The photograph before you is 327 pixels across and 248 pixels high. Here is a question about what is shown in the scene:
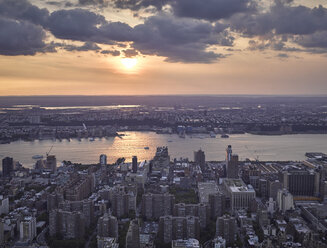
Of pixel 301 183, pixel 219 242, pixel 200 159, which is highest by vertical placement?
pixel 200 159

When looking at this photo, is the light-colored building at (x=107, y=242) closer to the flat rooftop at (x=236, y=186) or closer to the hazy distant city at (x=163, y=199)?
the hazy distant city at (x=163, y=199)

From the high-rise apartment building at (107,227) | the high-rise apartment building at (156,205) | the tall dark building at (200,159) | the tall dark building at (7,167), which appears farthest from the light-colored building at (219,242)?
the tall dark building at (7,167)

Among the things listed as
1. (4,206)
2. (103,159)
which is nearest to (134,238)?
(4,206)

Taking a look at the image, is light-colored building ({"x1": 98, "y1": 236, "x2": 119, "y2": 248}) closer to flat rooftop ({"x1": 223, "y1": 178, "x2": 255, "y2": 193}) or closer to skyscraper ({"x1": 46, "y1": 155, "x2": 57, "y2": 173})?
flat rooftop ({"x1": 223, "y1": 178, "x2": 255, "y2": 193})

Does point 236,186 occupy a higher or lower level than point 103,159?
lower

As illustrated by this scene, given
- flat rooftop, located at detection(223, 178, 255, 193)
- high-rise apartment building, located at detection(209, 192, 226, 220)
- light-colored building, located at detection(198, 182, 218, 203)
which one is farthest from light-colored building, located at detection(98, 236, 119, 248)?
flat rooftop, located at detection(223, 178, 255, 193)

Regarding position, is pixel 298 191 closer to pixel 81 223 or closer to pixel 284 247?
pixel 284 247

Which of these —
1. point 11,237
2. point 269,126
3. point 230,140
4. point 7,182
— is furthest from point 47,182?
point 269,126

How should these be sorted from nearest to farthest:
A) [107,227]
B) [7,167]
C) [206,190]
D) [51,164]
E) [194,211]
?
[107,227] → [194,211] → [206,190] → [7,167] → [51,164]

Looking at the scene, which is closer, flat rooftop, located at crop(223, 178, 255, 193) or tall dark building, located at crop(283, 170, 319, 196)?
flat rooftop, located at crop(223, 178, 255, 193)

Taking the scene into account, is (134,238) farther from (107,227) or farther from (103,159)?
(103,159)

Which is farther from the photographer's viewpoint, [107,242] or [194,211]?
[194,211]
